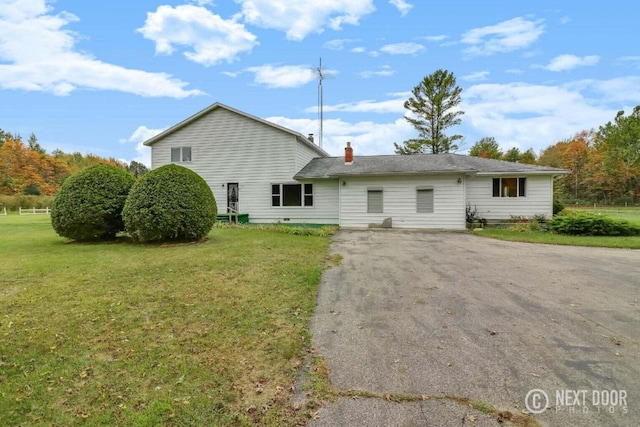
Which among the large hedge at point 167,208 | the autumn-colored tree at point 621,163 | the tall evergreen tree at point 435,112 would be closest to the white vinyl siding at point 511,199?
the large hedge at point 167,208

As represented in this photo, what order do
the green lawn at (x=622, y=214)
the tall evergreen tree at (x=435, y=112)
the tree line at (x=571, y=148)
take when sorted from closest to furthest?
the green lawn at (x=622, y=214) → the tall evergreen tree at (x=435, y=112) → the tree line at (x=571, y=148)

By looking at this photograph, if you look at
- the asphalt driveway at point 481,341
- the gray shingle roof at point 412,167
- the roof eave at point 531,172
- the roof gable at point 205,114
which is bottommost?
the asphalt driveway at point 481,341

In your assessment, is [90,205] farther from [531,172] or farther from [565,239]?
[531,172]

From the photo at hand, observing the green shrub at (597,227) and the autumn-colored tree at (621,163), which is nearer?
the green shrub at (597,227)

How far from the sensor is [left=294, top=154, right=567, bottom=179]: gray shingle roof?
51.2 feet

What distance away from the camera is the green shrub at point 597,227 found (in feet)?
44.6

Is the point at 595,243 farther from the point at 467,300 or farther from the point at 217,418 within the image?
the point at 217,418

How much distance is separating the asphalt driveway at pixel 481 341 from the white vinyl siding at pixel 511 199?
31.3ft

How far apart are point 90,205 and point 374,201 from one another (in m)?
11.4

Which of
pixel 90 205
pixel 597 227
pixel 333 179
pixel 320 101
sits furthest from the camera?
pixel 320 101

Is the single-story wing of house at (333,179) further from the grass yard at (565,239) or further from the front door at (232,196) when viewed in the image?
the grass yard at (565,239)

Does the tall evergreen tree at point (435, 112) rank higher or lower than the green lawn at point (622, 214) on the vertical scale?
higher

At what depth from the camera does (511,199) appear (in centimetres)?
1678

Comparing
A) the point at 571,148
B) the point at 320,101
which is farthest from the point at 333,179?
the point at 571,148
